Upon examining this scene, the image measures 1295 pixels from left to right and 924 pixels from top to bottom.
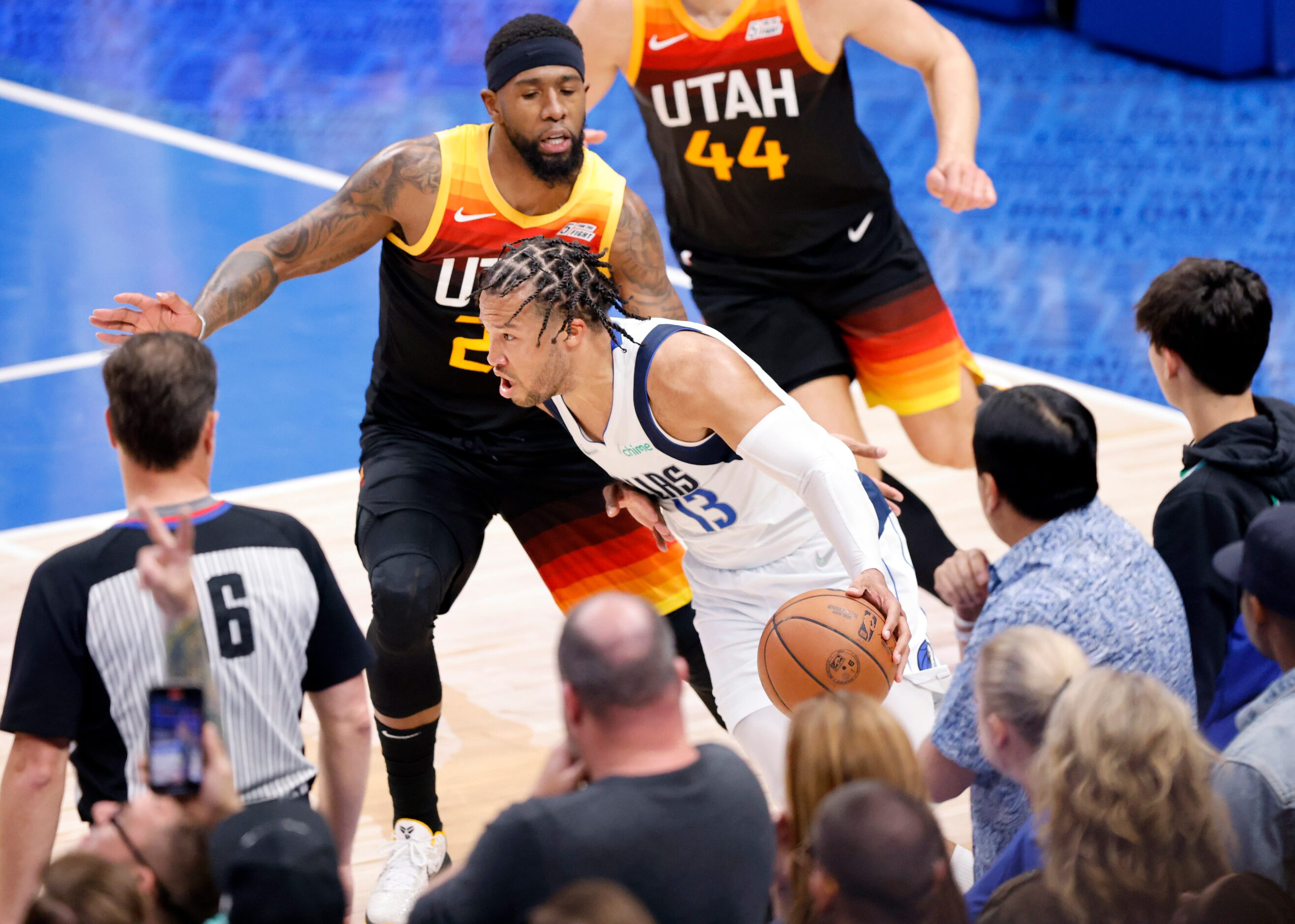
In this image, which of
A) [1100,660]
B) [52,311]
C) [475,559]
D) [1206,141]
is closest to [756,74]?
[475,559]

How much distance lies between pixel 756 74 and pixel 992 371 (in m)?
3.50

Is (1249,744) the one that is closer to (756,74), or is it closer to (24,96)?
(756,74)

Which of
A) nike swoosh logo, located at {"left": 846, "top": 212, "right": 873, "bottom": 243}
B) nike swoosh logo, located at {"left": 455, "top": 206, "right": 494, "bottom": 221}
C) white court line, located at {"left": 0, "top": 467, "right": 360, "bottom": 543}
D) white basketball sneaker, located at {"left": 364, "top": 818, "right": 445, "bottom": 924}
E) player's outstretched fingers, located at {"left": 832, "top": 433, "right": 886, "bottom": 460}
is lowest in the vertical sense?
white basketball sneaker, located at {"left": 364, "top": 818, "right": 445, "bottom": 924}

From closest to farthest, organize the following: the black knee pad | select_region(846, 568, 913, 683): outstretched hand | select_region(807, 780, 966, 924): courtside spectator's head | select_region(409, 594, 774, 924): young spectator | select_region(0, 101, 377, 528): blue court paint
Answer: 1. select_region(807, 780, 966, 924): courtside spectator's head
2. select_region(409, 594, 774, 924): young spectator
3. select_region(846, 568, 913, 683): outstretched hand
4. the black knee pad
5. select_region(0, 101, 377, 528): blue court paint

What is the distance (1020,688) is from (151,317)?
2592mm

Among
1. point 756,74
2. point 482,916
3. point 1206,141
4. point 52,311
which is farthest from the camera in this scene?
point 1206,141

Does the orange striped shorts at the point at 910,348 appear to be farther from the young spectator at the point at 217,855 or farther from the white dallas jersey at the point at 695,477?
the young spectator at the point at 217,855

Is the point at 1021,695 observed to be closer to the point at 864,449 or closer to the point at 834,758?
the point at 834,758

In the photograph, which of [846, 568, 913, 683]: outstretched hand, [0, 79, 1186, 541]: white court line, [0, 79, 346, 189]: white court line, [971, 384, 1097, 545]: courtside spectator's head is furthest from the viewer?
[0, 79, 346, 189]: white court line

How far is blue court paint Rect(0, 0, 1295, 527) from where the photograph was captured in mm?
8914

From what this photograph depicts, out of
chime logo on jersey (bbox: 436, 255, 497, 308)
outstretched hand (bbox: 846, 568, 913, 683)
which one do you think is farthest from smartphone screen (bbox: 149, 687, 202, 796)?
chime logo on jersey (bbox: 436, 255, 497, 308)

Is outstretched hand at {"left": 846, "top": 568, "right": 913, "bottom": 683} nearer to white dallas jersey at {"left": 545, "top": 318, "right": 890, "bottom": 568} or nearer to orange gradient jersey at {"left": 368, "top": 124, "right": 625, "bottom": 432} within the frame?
white dallas jersey at {"left": 545, "top": 318, "right": 890, "bottom": 568}

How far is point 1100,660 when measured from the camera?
331cm

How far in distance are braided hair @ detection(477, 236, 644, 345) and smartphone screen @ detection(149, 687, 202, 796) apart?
159cm
